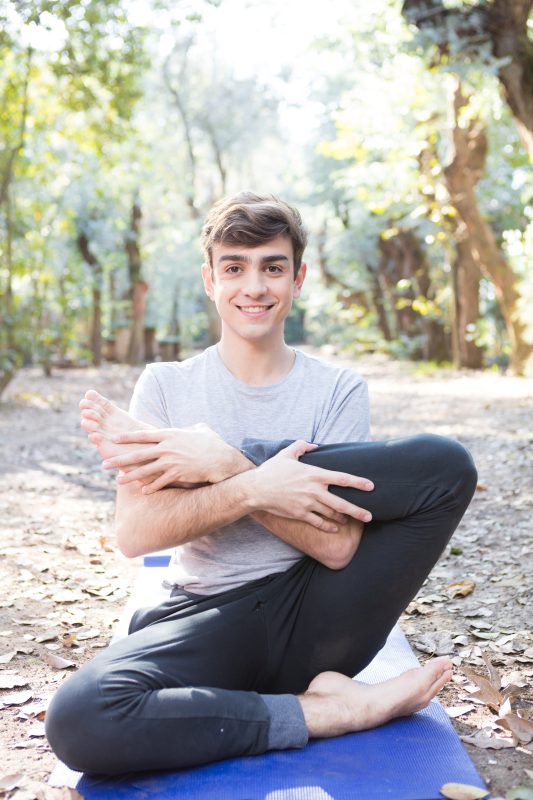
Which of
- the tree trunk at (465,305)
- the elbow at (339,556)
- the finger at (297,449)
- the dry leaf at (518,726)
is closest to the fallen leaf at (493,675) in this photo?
the dry leaf at (518,726)

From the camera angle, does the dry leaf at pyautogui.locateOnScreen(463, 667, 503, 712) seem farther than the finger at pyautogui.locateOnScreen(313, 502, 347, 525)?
Yes

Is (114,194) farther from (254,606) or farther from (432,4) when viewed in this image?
(254,606)

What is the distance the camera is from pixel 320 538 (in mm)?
2412

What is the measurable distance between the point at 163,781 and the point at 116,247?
19.3 meters

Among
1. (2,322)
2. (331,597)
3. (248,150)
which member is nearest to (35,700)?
(331,597)

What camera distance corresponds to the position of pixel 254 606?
2484 millimetres

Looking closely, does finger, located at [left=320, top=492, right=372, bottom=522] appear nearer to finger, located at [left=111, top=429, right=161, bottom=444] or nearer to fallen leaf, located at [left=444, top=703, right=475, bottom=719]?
finger, located at [left=111, top=429, right=161, bottom=444]

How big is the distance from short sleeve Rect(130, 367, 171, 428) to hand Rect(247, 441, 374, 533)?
449mm

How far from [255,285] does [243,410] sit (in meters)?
0.39

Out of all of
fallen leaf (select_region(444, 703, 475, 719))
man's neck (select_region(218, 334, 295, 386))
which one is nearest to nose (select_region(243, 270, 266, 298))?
man's neck (select_region(218, 334, 295, 386))

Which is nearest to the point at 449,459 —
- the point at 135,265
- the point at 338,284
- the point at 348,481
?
the point at 348,481

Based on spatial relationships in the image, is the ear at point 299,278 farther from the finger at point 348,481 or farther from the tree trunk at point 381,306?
the tree trunk at point 381,306

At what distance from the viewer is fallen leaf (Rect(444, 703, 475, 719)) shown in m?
2.75

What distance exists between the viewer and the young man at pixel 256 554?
224 cm
